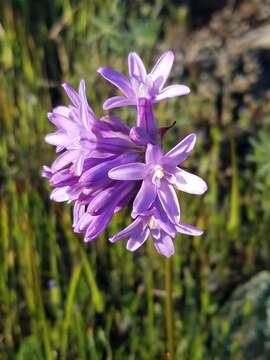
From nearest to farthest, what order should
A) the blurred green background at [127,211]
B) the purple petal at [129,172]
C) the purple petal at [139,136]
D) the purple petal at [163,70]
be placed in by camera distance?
the purple petal at [129,172]
the purple petal at [139,136]
the purple petal at [163,70]
the blurred green background at [127,211]

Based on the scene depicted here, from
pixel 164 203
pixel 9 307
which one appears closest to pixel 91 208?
pixel 164 203

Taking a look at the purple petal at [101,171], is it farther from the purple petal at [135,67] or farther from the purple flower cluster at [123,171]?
the purple petal at [135,67]

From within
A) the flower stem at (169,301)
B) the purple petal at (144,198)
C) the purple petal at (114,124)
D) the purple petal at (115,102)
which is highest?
the purple petal at (115,102)

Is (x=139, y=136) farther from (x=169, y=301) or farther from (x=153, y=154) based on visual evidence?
(x=169, y=301)

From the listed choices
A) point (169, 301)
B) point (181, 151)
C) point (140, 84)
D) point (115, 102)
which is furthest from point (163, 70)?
point (169, 301)

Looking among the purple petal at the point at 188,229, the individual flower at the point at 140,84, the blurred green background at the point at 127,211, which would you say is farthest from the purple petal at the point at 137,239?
the blurred green background at the point at 127,211

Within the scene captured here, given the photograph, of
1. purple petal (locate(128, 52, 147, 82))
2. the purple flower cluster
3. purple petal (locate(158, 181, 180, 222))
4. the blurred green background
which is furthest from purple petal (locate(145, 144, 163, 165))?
the blurred green background

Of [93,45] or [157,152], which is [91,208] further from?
[93,45]
